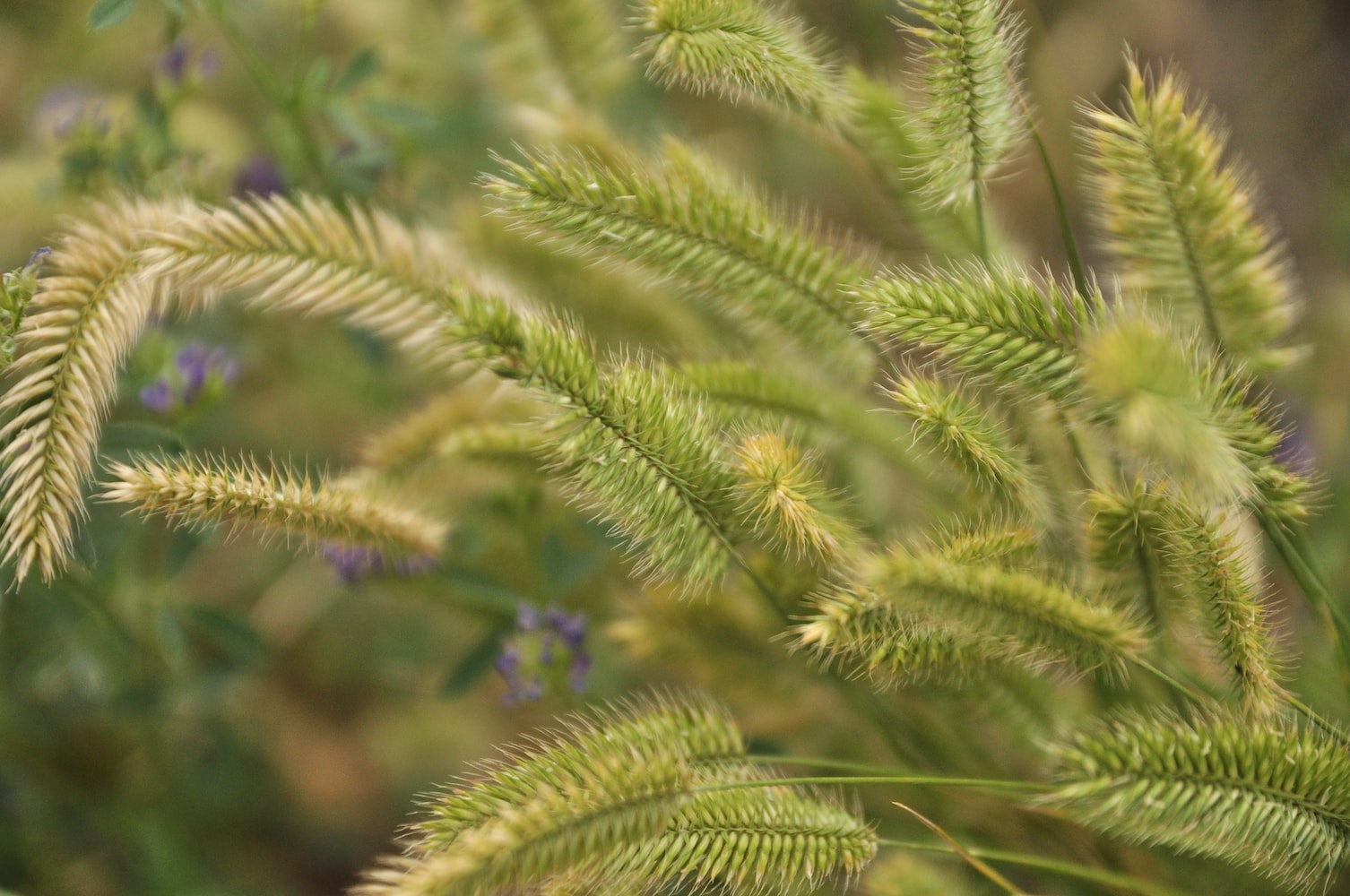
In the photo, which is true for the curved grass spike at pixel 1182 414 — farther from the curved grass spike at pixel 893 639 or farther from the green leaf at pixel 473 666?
the green leaf at pixel 473 666

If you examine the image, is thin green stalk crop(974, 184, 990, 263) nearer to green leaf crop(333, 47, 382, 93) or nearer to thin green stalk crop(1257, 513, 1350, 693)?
thin green stalk crop(1257, 513, 1350, 693)

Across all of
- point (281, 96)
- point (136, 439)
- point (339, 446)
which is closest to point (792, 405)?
point (136, 439)

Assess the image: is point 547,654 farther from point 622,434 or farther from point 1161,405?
point 1161,405

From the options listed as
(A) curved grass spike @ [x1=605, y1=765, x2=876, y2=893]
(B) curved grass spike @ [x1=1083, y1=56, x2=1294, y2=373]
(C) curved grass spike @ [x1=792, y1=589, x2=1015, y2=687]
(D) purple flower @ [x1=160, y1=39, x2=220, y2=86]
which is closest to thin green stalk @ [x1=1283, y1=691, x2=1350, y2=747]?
(C) curved grass spike @ [x1=792, y1=589, x2=1015, y2=687]

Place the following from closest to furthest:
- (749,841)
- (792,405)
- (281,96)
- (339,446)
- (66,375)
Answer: (749,841) < (66,375) < (792,405) < (281,96) < (339,446)

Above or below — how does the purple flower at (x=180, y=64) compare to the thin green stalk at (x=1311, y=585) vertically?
above

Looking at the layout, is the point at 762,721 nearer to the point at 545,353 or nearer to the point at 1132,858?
the point at 1132,858

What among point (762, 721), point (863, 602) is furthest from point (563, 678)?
point (863, 602)

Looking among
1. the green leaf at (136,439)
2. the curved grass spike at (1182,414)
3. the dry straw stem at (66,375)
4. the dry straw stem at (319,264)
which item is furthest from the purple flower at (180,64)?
the curved grass spike at (1182,414)
